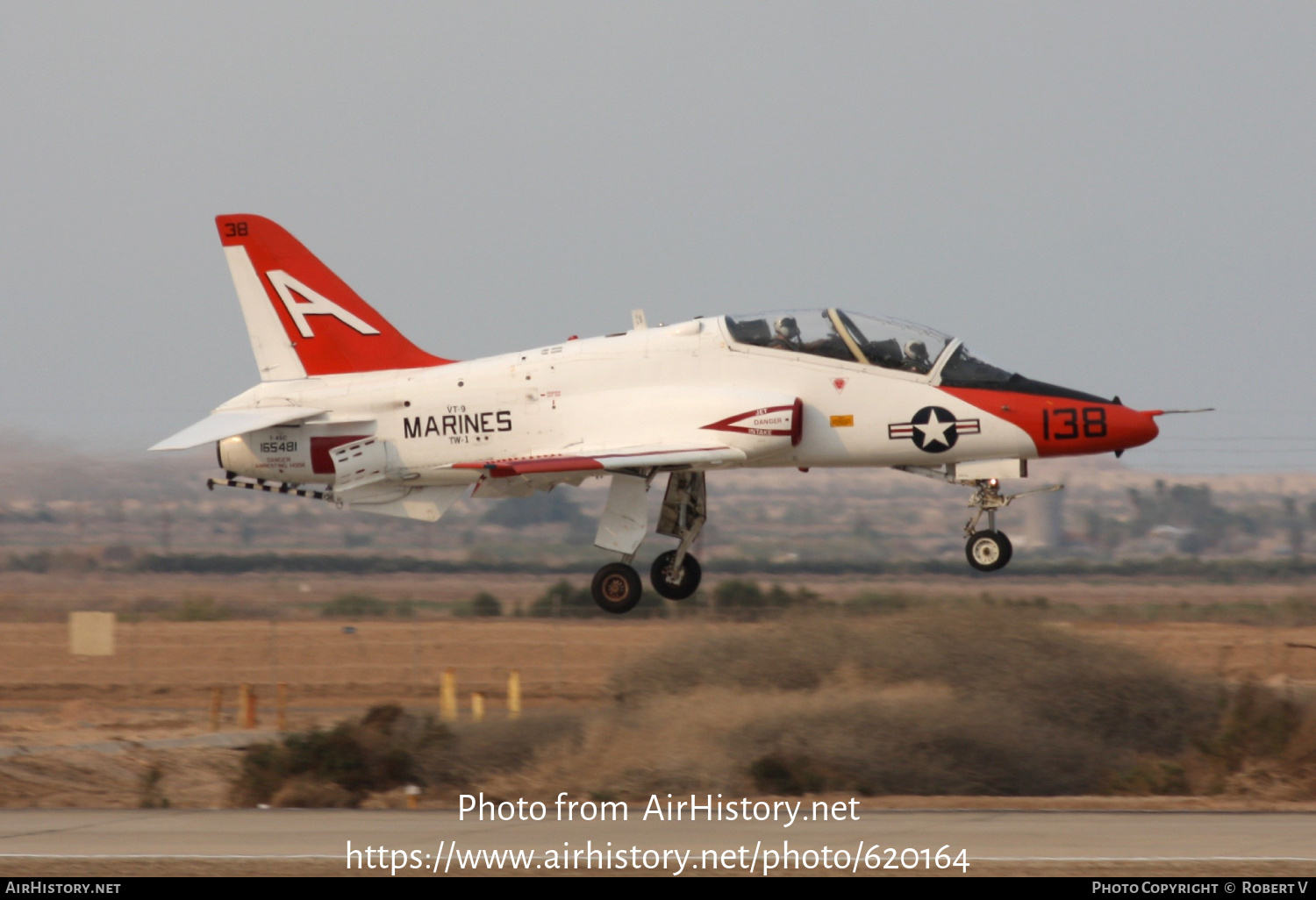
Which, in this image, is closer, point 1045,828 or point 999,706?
point 1045,828

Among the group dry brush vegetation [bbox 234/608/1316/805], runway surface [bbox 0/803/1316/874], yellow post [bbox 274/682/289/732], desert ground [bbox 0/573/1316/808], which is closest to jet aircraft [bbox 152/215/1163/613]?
dry brush vegetation [bbox 234/608/1316/805]

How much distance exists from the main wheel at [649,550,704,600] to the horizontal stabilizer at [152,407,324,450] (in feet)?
16.3

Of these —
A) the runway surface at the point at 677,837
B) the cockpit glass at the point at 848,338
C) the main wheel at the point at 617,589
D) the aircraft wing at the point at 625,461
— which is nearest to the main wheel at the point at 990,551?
the cockpit glass at the point at 848,338

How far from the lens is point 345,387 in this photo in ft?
69.5

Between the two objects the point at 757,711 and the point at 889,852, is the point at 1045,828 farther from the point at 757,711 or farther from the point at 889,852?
the point at 757,711

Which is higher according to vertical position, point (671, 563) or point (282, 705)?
point (671, 563)

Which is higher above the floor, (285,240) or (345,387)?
(285,240)

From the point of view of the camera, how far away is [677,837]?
1634cm

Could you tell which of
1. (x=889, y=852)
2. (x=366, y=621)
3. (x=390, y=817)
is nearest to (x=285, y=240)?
(x=390, y=817)

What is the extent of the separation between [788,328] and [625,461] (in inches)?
108

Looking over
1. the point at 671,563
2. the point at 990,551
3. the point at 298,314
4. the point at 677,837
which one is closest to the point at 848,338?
the point at 990,551

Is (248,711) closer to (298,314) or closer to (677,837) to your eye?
(298,314)

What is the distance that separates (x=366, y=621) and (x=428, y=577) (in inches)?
120

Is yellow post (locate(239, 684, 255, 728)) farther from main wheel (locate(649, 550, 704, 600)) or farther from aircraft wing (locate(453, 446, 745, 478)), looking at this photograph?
aircraft wing (locate(453, 446, 745, 478))
